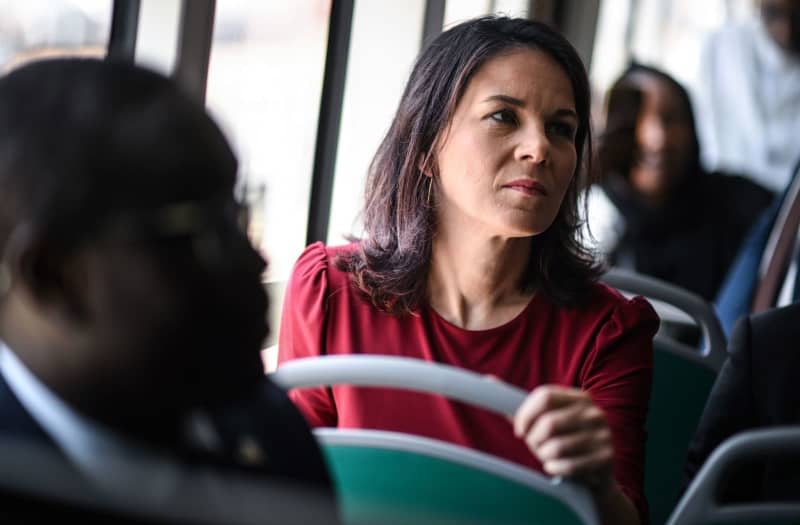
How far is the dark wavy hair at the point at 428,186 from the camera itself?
4.46 ft

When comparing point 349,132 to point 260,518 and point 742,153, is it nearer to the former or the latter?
point 260,518

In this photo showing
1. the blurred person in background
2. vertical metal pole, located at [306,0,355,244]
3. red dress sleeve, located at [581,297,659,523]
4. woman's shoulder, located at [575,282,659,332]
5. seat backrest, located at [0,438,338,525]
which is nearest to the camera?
seat backrest, located at [0,438,338,525]

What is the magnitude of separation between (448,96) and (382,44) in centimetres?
105

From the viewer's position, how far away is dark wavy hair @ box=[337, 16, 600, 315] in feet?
4.46

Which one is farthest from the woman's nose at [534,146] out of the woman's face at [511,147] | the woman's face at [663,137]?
the woman's face at [663,137]

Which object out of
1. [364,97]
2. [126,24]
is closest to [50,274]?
[126,24]

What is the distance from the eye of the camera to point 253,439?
641 millimetres

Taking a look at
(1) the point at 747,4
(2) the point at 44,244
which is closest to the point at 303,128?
(2) the point at 44,244

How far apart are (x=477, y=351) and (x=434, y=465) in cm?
42

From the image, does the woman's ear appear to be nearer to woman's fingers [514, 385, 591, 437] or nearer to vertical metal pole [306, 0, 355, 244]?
woman's fingers [514, 385, 591, 437]

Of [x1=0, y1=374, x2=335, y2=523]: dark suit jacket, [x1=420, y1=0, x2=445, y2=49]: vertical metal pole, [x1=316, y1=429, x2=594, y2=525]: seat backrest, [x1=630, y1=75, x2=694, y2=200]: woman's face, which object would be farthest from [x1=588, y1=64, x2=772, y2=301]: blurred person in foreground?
[x1=0, y1=374, x2=335, y2=523]: dark suit jacket

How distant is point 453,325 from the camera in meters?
1.34

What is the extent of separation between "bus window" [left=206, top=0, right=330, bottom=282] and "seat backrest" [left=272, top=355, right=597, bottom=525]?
0.68 metres

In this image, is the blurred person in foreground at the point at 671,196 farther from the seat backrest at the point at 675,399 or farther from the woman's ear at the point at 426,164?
the woman's ear at the point at 426,164
